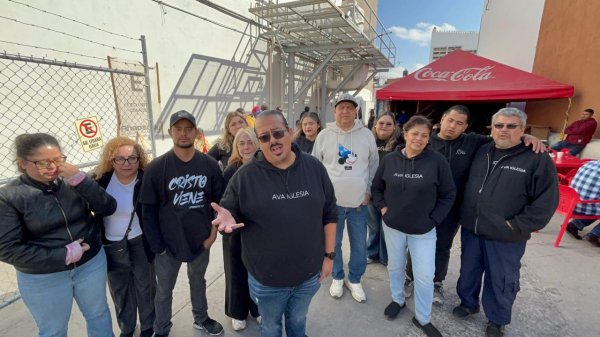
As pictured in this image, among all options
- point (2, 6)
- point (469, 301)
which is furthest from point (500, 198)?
point (2, 6)

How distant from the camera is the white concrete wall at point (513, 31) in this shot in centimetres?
1011

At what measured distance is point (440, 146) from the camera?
264 cm

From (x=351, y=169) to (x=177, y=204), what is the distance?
5.19ft

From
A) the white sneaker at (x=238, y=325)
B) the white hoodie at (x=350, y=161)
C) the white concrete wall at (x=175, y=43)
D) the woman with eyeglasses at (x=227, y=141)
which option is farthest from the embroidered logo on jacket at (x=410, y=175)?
the white concrete wall at (x=175, y=43)

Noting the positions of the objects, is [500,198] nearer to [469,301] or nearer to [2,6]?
[469,301]

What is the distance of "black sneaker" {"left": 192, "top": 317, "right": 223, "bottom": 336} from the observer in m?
2.38

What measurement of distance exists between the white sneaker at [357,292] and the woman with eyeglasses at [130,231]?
1896 millimetres

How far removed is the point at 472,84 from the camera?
750 cm

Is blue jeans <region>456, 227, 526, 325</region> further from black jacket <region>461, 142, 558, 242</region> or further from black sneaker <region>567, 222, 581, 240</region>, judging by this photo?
black sneaker <region>567, 222, 581, 240</region>

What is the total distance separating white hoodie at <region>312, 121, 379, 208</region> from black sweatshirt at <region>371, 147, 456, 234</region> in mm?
367

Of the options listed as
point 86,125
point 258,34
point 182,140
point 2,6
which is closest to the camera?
point 182,140

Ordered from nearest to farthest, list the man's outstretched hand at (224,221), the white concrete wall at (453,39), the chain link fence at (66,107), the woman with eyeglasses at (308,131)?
the man's outstretched hand at (224,221), the chain link fence at (66,107), the woman with eyeglasses at (308,131), the white concrete wall at (453,39)

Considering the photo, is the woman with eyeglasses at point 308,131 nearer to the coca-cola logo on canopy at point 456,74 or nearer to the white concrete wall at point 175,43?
the white concrete wall at point 175,43

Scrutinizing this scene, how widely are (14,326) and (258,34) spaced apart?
28.5 ft
